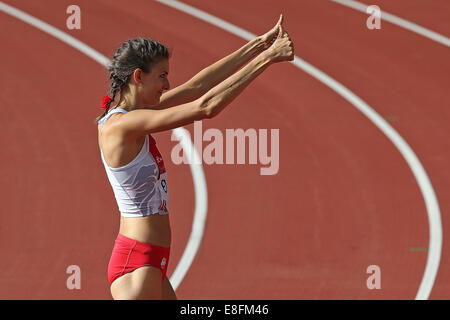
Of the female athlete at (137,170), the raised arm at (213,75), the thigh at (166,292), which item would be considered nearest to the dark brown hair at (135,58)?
the female athlete at (137,170)

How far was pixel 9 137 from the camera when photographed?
1245 centimetres

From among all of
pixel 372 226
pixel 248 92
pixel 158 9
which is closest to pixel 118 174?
pixel 372 226

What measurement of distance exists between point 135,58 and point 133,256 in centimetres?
116

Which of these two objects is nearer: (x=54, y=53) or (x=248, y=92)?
(x=248, y=92)

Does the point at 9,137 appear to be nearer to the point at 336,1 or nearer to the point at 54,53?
the point at 54,53

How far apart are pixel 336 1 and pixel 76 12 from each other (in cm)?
450

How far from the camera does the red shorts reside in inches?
220

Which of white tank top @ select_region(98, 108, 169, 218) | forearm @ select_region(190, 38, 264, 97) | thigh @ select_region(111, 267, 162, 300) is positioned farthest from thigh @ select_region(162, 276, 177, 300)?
forearm @ select_region(190, 38, 264, 97)

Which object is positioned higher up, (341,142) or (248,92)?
(248,92)

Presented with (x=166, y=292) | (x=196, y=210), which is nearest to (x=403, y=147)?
(x=196, y=210)

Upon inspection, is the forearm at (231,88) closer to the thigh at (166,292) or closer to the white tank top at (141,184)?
the white tank top at (141,184)

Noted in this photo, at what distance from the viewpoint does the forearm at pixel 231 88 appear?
16.9 ft

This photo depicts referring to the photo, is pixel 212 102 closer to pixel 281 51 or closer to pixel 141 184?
pixel 281 51

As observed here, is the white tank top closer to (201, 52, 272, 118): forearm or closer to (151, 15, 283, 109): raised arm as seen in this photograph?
(201, 52, 272, 118): forearm
